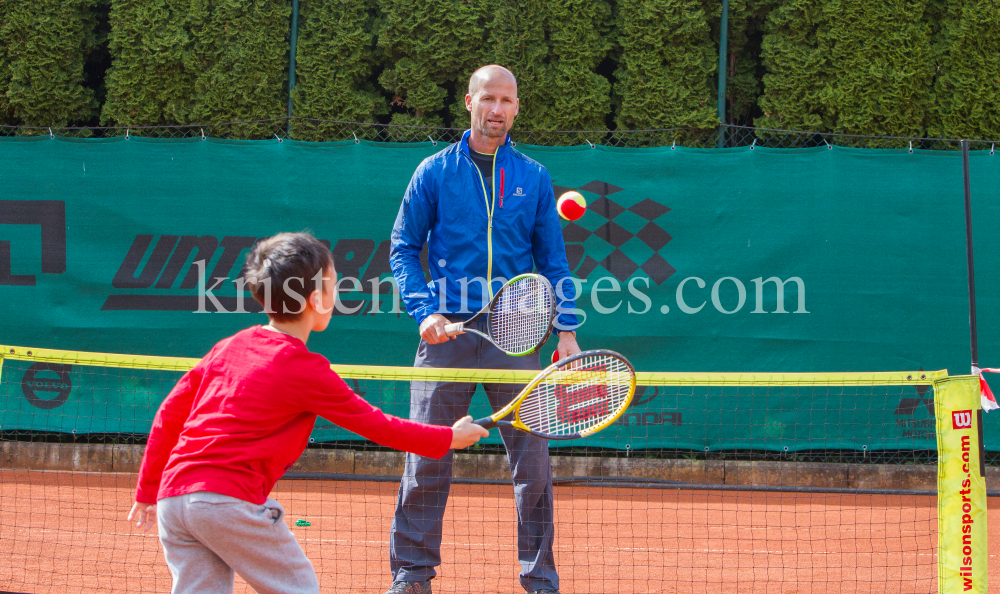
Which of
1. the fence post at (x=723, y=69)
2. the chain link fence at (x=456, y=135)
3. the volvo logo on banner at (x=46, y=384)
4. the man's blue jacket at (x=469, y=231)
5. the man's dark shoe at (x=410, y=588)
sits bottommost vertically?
the man's dark shoe at (x=410, y=588)

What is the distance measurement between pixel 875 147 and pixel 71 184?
612cm

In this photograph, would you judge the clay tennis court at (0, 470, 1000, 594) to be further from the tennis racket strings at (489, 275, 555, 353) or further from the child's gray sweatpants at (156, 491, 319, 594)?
the child's gray sweatpants at (156, 491, 319, 594)

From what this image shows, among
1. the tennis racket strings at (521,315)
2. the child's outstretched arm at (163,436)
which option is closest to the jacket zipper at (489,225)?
the tennis racket strings at (521,315)

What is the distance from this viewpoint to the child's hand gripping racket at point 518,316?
295 cm

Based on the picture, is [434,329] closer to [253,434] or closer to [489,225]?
[489,225]

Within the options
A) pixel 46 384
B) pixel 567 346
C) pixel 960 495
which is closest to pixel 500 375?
pixel 567 346

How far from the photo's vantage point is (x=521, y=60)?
21.6 ft

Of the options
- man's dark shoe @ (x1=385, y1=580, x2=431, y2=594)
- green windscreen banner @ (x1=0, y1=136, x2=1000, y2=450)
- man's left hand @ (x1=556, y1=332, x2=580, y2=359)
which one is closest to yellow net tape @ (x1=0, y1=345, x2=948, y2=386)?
man's left hand @ (x1=556, y1=332, x2=580, y2=359)

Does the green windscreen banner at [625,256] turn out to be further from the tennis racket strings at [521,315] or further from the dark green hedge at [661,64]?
the tennis racket strings at [521,315]

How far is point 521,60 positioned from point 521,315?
4063 mm

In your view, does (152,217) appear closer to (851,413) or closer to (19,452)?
(19,452)

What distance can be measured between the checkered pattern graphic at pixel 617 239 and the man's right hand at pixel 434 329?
3.12m

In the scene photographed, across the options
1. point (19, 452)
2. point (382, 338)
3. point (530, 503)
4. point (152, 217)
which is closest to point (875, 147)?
point (382, 338)

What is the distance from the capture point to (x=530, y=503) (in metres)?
3.19
